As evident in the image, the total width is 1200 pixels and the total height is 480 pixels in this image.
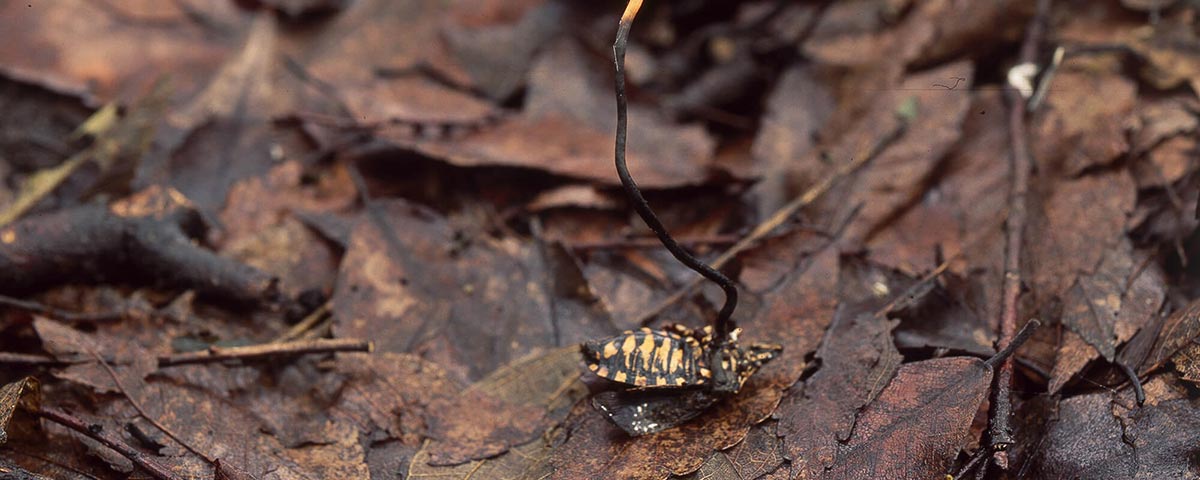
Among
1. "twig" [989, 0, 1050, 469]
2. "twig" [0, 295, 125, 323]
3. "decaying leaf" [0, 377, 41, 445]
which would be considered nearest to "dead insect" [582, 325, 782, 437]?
"twig" [989, 0, 1050, 469]

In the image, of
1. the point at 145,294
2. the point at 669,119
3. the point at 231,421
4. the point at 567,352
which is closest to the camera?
the point at 231,421

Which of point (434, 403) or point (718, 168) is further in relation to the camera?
point (718, 168)

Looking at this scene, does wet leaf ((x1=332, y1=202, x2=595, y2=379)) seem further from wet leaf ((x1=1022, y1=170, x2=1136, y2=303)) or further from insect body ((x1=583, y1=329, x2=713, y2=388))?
wet leaf ((x1=1022, y1=170, x2=1136, y2=303))

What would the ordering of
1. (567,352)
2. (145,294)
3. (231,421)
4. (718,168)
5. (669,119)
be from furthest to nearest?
1. (669,119)
2. (718,168)
3. (145,294)
4. (567,352)
5. (231,421)

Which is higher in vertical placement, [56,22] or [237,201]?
[56,22]

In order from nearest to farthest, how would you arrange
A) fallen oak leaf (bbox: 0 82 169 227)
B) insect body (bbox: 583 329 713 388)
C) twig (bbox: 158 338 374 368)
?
1. insect body (bbox: 583 329 713 388)
2. twig (bbox: 158 338 374 368)
3. fallen oak leaf (bbox: 0 82 169 227)

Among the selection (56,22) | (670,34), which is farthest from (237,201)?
(670,34)

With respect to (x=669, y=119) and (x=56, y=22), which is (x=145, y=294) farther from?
(x=669, y=119)
